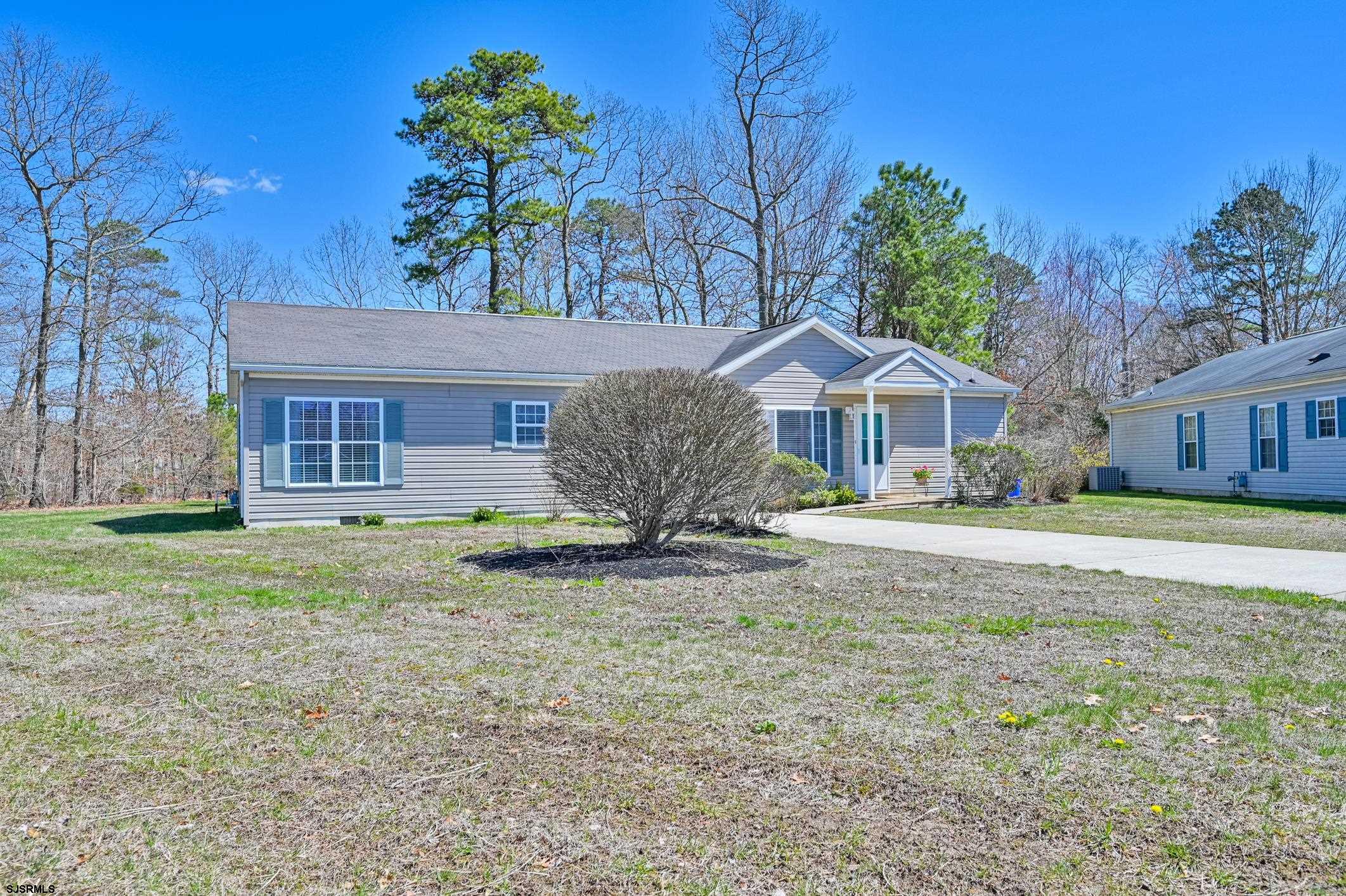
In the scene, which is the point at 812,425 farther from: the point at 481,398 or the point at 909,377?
the point at 481,398

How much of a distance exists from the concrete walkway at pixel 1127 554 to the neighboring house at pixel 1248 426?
10.2 metres

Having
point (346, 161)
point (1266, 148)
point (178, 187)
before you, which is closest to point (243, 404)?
point (178, 187)

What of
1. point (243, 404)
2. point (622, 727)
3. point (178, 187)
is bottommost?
point (622, 727)

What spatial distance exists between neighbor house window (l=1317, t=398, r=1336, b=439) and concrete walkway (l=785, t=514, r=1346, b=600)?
10077mm

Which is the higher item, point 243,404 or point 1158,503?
point 243,404

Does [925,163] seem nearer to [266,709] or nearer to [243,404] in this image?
[243,404]

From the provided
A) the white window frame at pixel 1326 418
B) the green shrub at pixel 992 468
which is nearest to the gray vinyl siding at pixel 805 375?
the green shrub at pixel 992 468

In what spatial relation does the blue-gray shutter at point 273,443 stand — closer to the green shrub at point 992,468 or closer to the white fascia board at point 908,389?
the white fascia board at point 908,389

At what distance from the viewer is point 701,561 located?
877 centimetres

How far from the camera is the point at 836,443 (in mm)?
19250

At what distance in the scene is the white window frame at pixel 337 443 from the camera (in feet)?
47.9

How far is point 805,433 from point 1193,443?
36.9ft

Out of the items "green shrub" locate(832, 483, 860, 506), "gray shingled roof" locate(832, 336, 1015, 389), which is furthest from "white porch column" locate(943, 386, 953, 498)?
"green shrub" locate(832, 483, 860, 506)

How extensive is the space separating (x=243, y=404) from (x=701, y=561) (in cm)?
956
